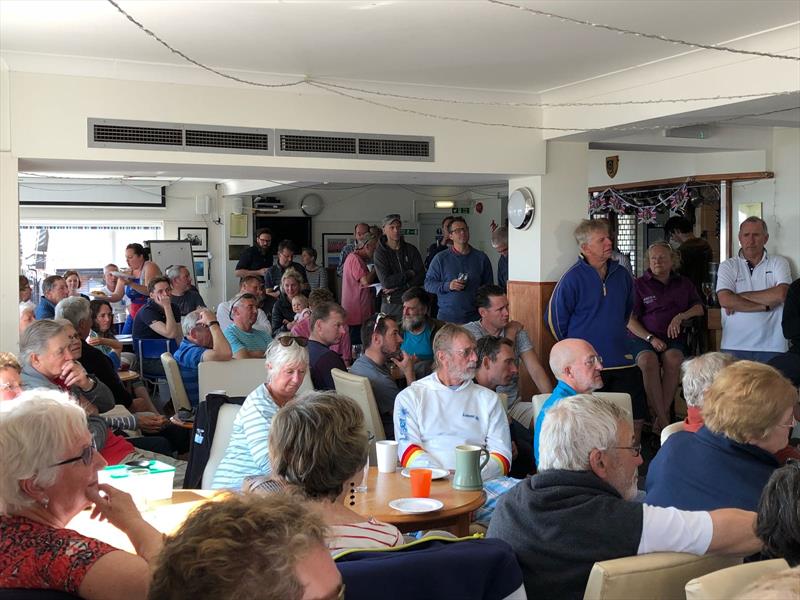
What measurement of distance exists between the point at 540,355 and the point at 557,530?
15.9 feet

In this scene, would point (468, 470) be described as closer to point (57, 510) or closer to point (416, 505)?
point (416, 505)

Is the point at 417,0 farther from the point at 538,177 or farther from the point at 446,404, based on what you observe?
the point at 538,177

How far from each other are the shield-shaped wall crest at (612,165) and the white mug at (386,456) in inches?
285

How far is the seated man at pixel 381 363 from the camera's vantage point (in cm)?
504

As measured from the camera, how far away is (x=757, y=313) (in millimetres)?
7195

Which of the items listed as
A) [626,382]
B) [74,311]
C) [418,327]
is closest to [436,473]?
[418,327]

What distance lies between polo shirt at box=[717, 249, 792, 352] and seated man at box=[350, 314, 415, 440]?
134 inches

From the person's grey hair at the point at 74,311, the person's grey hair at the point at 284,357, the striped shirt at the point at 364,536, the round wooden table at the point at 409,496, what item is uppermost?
the person's grey hair at the point at 74,311

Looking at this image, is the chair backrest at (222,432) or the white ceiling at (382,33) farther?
the white ceiling at (382,33)

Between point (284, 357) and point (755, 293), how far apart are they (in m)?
4.75

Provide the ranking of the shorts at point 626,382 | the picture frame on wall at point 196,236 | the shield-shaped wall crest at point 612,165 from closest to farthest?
the shorts at point 626,382
the shield-shaped wall crest at point 612,165
the picture frame on wall at point 196,236

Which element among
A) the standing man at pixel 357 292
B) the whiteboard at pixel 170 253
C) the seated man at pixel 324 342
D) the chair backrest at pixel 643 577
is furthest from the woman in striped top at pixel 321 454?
the whiteboard at pixel 170 253

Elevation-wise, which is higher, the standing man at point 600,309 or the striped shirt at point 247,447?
the standing man at point 600,309

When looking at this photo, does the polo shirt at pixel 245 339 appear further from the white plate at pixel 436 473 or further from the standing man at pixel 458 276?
the white plate at pixel 436 473
